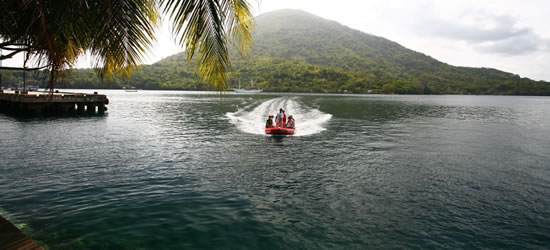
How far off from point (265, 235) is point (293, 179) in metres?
6.21

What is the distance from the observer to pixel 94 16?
18.1ft

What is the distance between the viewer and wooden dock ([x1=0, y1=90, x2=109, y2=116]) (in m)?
41.2

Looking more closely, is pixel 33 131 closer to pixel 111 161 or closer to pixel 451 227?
pixel 111 161

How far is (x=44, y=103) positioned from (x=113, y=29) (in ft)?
154

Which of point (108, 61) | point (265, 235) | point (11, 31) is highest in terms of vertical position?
point (11, 31)

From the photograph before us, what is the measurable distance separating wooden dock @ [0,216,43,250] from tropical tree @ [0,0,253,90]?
3106mm

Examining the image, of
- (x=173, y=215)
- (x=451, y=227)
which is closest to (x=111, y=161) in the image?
(x=173, y=215)

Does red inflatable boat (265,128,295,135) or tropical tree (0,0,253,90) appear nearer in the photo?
tropical tree (0,0,253,90)

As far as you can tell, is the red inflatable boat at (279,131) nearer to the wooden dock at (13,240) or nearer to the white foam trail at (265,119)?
the white foam trail at (265,119)

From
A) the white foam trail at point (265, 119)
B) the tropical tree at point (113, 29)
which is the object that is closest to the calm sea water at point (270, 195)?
the tropical tree at point (113, 29)

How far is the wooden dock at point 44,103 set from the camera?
4116cm

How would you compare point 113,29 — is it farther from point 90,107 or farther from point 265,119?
point 90,107

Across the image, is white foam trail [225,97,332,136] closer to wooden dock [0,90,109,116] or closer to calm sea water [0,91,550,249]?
calm sea water [0,91,550,249]

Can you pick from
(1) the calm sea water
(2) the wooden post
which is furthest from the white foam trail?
(2) the wooden post
